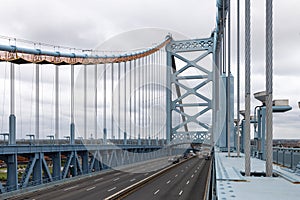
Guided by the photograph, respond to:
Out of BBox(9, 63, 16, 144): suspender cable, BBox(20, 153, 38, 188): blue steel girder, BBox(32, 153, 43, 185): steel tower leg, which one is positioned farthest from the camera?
BBox(32, 153, 43, 185): steel tower leg

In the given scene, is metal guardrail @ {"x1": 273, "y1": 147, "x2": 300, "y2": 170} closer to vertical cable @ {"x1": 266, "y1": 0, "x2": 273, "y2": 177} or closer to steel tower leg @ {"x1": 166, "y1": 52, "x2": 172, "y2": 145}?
vertical cable @ {"x1": 266, "y1": 0, "x2": 273, "y2": 177}

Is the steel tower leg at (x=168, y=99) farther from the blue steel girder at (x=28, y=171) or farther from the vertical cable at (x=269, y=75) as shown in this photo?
the vertical cable at (x=269, y=75)

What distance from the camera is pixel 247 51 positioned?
9.91m

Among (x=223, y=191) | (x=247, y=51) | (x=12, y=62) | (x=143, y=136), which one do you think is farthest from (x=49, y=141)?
(x=143, y=136)

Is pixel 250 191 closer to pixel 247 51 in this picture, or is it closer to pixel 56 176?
pixel 247 51

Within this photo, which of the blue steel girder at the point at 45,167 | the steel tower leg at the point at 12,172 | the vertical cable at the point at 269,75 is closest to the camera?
the vertical cable at the point at 269,75

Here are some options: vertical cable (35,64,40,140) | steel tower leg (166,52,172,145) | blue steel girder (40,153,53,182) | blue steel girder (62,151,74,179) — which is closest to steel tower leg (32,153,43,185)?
blue steel girder (40,153,53,182)

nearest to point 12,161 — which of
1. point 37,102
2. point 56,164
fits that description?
point 56,164

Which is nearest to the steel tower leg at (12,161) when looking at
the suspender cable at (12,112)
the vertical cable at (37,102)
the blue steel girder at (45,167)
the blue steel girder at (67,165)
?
the suspender cable at (12,112)

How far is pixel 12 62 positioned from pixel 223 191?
26741 mm

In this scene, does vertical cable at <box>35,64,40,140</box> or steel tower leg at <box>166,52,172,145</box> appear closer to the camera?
vertical cable at <box>35,64,40,140</box>

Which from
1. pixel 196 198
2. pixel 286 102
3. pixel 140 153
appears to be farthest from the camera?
pixel 140 153

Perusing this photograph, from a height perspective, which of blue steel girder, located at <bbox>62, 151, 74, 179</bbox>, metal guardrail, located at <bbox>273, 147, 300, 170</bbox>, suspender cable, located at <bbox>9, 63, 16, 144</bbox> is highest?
suspender cable, located at <bbox>9, 63, 16, 144</bbox>

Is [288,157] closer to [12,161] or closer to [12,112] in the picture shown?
[12,161]
